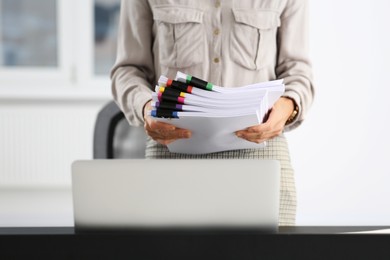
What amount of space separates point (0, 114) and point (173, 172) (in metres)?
4.20

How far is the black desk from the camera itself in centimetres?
85

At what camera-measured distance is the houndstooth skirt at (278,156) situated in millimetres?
1500

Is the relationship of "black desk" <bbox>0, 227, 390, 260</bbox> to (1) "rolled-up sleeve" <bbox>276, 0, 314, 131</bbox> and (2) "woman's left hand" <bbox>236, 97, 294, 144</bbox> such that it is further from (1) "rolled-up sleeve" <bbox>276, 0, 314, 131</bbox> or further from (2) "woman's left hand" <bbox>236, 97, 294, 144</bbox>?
(1) "rolled-up sleeve" <bbox>276, 0, 314, 131</bbox>

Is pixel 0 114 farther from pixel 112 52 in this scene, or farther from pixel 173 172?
pixel 173 172

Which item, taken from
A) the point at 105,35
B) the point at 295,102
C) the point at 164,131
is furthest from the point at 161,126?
the point at 105,35

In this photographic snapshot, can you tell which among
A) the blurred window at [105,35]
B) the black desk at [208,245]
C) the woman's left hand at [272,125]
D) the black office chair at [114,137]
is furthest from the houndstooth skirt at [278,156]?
the blurred window at [105,35]

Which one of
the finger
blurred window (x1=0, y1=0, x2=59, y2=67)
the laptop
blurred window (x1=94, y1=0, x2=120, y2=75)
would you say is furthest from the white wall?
the laptop

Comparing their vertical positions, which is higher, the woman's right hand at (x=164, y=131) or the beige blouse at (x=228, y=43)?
the beige blouse at (x=228, y=43)

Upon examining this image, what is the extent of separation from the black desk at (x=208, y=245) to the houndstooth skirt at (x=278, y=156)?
630 mm

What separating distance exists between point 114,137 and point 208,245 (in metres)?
1.28

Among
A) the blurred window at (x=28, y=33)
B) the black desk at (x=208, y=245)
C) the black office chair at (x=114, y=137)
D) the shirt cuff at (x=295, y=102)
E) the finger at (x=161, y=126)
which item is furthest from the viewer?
the blurred window at (x=28, y=33)

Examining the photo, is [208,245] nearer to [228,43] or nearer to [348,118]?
[228,43]

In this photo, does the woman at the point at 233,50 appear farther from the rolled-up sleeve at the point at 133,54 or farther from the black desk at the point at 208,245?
the black desk at the point at 208,245

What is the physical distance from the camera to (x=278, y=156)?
60.2 inches
